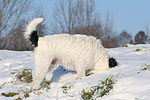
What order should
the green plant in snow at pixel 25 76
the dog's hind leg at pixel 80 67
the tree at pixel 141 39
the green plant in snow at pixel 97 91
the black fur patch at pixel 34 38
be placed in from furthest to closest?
the tree at pixel 141 39 → the green plant in snow at pixel 25 76 → the dog's hind leg at pixel 80 67 → the black fur patch at pixel 34 38 → the green plant in snow at pixel 97 91

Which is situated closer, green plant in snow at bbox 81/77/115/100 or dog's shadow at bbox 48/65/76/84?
green plant in snow at bbox 81/77/115/100

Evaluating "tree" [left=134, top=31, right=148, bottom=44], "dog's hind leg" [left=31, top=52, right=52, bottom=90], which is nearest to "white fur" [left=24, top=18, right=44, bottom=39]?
"dog's hind leg" [left=31, top=52, right=52, bottom=90]

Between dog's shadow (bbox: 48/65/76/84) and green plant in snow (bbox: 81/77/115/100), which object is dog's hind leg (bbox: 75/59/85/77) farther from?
green plant in snow (bbox: 81/77/115/100)

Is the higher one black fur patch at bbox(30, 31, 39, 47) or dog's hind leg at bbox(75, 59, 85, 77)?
black fur patch at bbox(30, 31, 39, 47)

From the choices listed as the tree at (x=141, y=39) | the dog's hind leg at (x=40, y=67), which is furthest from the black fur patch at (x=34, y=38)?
the tree at (x=141, y=39)

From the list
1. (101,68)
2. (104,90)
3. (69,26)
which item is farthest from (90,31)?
(104,90)

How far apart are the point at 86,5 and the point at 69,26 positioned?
421cm

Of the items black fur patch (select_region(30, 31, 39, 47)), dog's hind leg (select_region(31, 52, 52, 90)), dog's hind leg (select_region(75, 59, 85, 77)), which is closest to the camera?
dog's hind leg (select_region(31, 52, 52, 90))

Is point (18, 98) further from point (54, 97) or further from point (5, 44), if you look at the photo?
point (5, 44)

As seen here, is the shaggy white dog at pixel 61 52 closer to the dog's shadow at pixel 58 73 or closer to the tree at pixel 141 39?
the dog's shadow at pixel 58 73

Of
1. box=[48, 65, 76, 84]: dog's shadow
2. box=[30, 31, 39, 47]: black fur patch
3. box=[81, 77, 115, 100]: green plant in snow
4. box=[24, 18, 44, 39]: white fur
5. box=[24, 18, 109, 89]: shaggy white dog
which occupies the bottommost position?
box=[48, 65, 76, 84]: dog's shadow

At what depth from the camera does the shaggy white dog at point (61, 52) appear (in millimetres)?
4000

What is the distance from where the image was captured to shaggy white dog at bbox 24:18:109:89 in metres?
4.00

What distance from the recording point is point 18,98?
→ 3461mm
